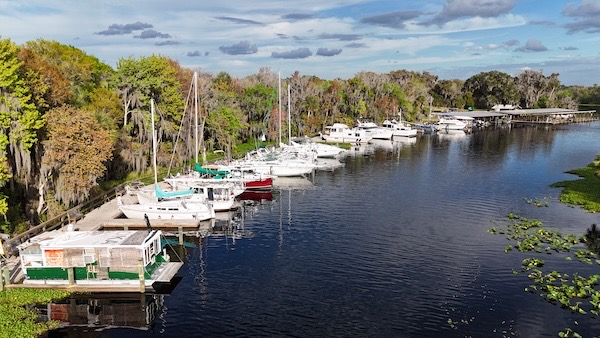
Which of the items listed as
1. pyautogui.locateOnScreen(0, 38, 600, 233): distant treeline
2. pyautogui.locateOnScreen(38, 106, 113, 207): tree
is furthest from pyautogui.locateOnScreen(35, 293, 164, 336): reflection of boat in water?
pyautogui.locateOnScreen(38, 106, 113, 207): tree

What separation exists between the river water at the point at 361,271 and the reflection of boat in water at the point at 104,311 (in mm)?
114

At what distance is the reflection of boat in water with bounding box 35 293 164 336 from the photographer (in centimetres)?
2961

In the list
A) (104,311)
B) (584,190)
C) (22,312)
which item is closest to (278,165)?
(584,190)

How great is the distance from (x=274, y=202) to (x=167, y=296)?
28.2 meters

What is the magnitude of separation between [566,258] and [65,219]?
144 feet

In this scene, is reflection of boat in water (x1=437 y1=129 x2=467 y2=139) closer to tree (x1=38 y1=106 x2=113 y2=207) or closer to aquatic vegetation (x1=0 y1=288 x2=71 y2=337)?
tree (x1=38 y1=106 x2=113 y2=207)

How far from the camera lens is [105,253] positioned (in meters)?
32.8

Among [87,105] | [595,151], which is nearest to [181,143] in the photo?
[87,105]

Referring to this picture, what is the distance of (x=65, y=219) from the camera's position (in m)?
44.2

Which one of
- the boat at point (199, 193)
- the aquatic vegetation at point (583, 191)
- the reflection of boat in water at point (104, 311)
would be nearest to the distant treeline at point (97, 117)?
the boat at point (199, 193)

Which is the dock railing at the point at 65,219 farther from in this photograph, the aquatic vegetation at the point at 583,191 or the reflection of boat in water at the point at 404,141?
the reflection of boat in water at the point at 404,141

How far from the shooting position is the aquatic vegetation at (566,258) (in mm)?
31750

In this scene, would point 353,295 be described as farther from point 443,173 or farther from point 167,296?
point 443,173

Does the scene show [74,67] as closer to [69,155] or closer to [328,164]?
[69,155]
